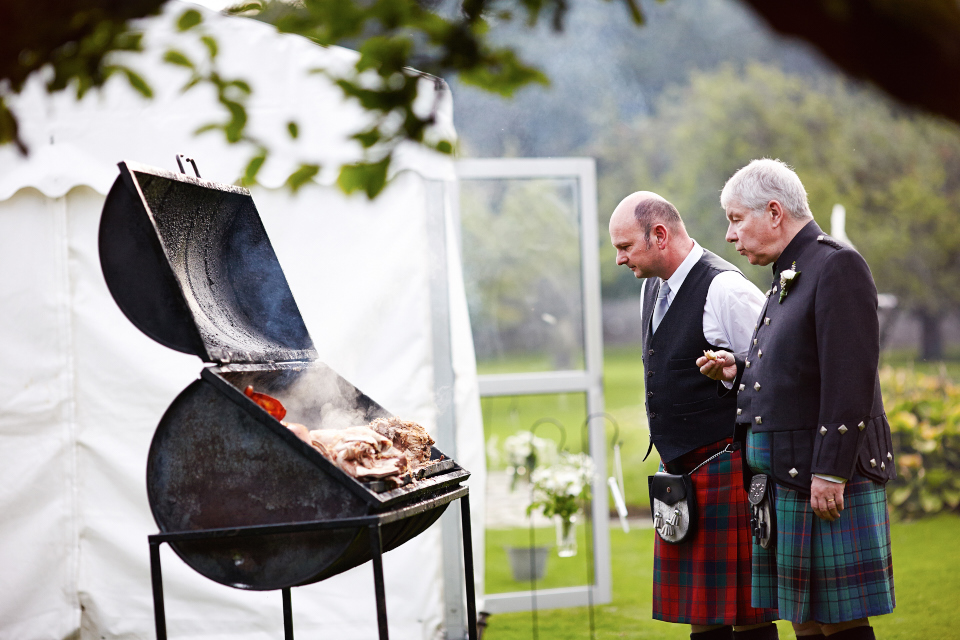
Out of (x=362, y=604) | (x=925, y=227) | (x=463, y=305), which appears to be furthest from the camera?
(x=925, y=227)

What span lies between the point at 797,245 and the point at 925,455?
5449mm

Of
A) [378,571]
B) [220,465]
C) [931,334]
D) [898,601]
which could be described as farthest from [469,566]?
[931,334]

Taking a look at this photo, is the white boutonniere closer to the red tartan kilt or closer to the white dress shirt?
the white dress shirt

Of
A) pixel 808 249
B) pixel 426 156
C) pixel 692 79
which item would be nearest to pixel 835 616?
pixel 808 249

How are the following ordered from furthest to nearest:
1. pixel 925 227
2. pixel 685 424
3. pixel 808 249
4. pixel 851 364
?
Result: pixel 925 227
pixel 685 424
pixel 808 249
pixel 851 364

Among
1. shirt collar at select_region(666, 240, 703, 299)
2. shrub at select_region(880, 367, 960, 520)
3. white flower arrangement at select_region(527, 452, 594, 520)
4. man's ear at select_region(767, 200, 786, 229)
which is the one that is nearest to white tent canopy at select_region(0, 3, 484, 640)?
white flower arrangement at select_region(527, 452, 594, 520)

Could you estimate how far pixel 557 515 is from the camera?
467 cm

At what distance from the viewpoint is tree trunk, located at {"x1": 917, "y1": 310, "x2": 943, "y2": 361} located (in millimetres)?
14211

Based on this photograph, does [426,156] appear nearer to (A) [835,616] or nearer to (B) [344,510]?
(B) [344,510]

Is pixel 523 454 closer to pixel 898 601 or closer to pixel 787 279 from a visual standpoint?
pixel 898 601

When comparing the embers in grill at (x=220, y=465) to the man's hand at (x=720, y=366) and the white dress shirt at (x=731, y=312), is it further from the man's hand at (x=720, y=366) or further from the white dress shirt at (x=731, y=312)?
the white dress shirt at (x=731, y=312)

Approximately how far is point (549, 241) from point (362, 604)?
226cm

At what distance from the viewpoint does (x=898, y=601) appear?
4.48m

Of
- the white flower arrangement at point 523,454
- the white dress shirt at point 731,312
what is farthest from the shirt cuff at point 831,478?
the white flower arrangement at point 523,454
